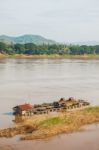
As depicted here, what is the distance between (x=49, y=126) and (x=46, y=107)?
10.5 metres

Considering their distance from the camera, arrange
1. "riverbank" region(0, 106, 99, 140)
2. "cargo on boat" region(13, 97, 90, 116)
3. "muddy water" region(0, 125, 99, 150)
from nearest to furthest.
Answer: "muddy water" region(0, 125, 99, 150) < "riverbank" region(0, 106, 99, 140) < "cargo on boat" region(13, 97, 90, 116)

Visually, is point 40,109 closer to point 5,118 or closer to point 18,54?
point 5,118

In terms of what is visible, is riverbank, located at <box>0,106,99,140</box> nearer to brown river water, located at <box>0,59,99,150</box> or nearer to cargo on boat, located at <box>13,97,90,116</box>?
brown river water, located at <box>0,59,99,150</box>

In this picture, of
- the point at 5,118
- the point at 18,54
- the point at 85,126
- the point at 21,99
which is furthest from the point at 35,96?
the point at 18,54

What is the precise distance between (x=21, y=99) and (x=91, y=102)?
36.7 feet

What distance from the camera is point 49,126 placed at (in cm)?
3816

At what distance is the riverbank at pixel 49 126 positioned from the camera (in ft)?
119

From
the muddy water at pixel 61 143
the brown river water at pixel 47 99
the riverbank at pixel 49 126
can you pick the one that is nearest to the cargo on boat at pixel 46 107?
the brown river water at pixel 47 99

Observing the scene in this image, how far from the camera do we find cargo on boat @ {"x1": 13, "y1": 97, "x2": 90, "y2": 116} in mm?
46375

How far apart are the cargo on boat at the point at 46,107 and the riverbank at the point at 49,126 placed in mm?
2405

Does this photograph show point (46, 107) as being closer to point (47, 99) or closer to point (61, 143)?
point (47, 99)

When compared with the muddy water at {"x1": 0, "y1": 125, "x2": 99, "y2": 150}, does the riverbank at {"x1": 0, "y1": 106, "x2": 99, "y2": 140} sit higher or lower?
higher

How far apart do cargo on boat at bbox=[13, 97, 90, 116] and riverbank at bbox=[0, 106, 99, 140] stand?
2.41m

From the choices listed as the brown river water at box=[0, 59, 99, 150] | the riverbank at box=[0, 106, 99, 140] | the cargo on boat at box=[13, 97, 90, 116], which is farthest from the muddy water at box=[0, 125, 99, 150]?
the cargo on boat at box=[13, 97, 90, 116]
